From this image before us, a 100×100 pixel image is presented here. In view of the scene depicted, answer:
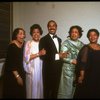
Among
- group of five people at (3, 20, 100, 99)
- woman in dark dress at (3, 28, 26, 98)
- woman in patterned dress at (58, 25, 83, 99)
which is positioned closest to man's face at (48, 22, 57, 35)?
group of five people at (3, 20, 100, 99)

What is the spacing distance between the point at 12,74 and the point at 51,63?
1.36 feet

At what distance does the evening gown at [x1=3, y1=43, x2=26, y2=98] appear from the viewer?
2277 millimetres

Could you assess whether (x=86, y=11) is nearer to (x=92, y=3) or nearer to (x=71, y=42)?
(x=92, y=3)

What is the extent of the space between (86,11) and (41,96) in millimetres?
1009

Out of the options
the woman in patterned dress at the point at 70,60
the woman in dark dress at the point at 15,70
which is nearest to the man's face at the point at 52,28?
the woman in patterned dress at the point at 70,60

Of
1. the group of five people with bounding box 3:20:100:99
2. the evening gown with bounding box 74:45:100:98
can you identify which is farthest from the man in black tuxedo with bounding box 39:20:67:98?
the evening gown with bounding box 74:45:100:98

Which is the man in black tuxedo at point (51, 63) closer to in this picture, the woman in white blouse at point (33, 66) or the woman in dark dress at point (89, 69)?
the woman in white blouse at point (33, 66)

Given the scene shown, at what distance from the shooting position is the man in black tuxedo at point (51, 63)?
7.62ft

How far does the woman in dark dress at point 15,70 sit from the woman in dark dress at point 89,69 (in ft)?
1.91

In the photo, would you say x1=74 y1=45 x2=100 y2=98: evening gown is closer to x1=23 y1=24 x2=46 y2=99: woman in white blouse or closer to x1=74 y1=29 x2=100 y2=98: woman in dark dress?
x1=74 y1=29 x2=100 y2=98: woman in dark dress

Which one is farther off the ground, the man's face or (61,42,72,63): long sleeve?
the man's face

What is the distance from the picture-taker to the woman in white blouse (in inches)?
91.1

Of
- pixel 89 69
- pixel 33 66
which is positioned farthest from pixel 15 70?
pixel 89 69

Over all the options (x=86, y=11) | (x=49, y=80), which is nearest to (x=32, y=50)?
(x=49, y=80)
